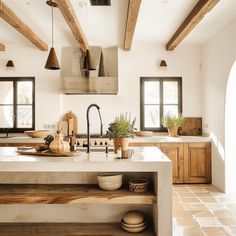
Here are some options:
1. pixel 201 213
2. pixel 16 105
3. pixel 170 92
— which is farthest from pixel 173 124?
pixel 16 105

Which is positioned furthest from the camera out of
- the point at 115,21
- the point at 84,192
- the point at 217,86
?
the point at 217,86

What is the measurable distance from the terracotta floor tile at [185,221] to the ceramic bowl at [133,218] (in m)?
1.10

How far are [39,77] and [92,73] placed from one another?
1201 millimetres

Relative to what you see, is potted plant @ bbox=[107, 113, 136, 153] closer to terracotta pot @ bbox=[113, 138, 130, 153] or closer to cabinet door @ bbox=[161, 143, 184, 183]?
terracotta pot @ bbox=[113, 138, 130, 153]

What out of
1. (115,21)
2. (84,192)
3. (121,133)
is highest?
(115,21)

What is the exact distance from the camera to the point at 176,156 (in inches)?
222

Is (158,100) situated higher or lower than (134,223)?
higher

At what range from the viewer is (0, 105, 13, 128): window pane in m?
6.32

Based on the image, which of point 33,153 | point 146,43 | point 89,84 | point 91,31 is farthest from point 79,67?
point 33,153

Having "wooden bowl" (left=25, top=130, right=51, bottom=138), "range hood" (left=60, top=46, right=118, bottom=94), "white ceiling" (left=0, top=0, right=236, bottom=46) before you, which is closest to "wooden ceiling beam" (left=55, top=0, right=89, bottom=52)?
"white ceiling" (left=0, top=0, right=236, bottom=46)

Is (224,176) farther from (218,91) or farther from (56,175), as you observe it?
(56,175)

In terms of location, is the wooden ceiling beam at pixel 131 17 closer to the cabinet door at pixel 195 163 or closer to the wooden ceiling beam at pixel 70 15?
the wooden ceiling beam at pixel 70 15

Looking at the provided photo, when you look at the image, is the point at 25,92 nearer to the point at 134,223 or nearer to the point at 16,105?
the point at 16,105

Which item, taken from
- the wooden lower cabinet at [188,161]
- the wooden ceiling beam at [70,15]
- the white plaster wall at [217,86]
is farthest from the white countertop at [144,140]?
the wooden ceiling beam at [70,15]
